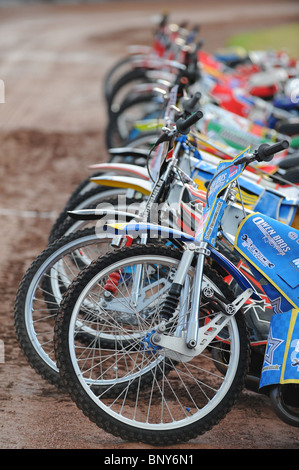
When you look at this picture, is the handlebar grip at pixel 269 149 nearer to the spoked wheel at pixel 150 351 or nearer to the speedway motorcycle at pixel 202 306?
the speedway motorcycle at pixel 202 306

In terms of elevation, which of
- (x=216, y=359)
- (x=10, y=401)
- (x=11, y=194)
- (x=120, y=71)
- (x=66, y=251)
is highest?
(x=66, y=251)

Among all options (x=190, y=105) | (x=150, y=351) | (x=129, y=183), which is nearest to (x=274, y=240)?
(x=150, y=351)

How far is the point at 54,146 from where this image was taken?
8883 millimetres

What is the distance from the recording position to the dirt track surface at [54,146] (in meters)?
3.47

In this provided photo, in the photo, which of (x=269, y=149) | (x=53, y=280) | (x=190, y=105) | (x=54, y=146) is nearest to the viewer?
(x=269, y=149)

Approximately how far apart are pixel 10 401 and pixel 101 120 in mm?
7136

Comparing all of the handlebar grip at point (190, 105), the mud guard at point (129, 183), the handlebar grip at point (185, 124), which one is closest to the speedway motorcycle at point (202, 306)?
the handlebar grip at point (185, 124)

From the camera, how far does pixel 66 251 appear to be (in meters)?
3.68

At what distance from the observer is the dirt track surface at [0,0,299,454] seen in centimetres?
347

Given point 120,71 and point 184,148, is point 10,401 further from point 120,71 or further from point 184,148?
Result: point 120,71

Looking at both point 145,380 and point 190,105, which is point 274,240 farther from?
point 190,105

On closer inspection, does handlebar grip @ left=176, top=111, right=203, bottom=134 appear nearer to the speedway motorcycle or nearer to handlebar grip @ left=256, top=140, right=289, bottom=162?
the speedway motorcycle

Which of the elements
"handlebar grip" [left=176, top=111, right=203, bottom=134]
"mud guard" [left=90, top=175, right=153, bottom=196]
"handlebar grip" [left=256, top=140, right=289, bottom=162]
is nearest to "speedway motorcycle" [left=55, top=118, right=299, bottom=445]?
"handlebar grip" [left=256, top=140, right=289, bottom=162]
